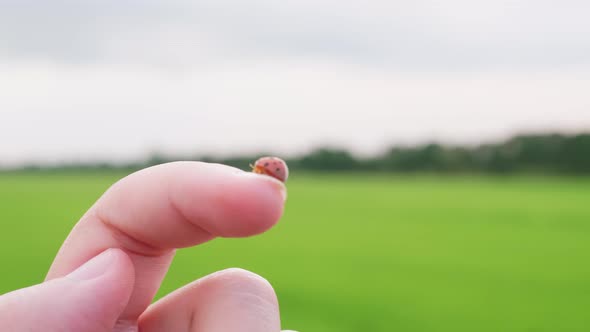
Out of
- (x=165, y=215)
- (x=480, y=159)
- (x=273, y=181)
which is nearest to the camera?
(x=273, y=181)

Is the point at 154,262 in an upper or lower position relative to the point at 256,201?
lower

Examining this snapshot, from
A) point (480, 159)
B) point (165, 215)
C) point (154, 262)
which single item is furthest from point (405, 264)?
point (480, 159)

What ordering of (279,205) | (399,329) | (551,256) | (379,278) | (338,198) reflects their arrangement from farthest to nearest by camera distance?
(338,198)
(551,256)
(379,278)
(399,329)
(279,205)

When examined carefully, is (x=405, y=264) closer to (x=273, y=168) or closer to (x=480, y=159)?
(x=273, y=168)

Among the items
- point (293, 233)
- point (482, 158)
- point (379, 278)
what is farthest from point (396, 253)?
point (482, 158)

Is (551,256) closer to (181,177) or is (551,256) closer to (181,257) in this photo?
(181,257)

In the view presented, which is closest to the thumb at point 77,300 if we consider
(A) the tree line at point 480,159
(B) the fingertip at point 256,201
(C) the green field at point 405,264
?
(B) the fingertip at point 256,201
